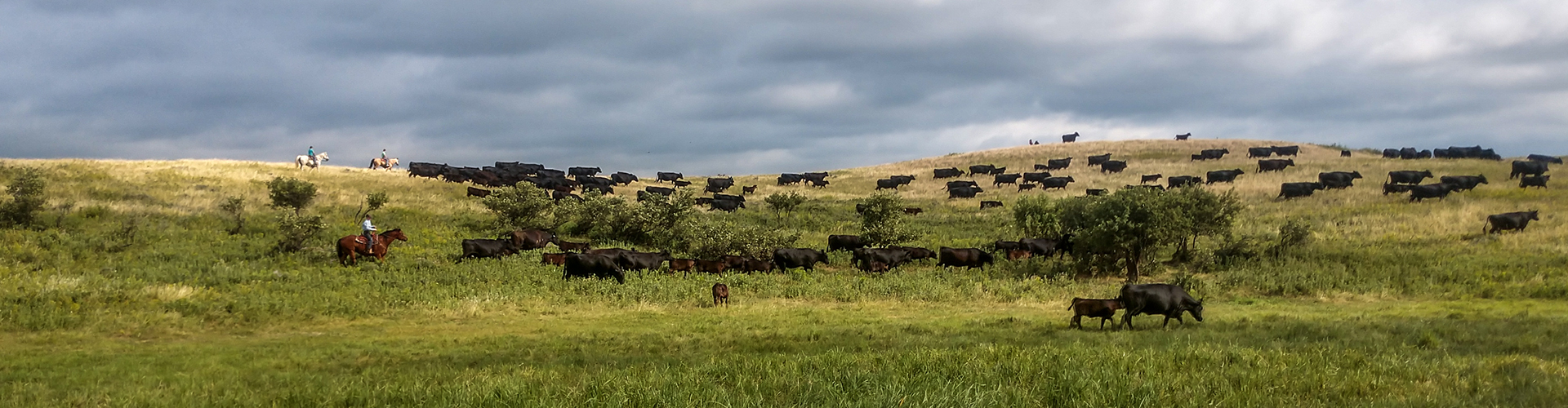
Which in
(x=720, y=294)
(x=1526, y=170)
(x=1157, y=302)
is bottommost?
(x=720, y=294)

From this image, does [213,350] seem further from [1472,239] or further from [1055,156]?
[1055,156]

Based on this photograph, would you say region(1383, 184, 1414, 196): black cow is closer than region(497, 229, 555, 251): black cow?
No

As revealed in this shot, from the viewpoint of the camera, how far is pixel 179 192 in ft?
143

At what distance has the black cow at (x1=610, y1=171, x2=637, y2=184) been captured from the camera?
258ft

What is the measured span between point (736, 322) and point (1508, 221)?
37165 millimetres

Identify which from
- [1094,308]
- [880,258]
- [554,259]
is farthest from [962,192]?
[1094,308]

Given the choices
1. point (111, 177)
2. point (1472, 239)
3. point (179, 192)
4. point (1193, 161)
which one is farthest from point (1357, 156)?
point (111, 177)

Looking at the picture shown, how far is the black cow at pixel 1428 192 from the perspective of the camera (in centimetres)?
4778

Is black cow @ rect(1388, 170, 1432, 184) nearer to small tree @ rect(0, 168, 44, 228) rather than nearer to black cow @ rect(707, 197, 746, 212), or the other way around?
black cow @ rect(707, 197, 746, 212)

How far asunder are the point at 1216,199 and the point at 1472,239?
12.3m

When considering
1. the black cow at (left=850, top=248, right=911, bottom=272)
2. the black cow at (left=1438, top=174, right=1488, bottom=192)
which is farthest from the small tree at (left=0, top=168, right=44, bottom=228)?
the black cow at (left=1438, top=174, right=1488, bottom=192)

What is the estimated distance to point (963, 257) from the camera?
110 ft

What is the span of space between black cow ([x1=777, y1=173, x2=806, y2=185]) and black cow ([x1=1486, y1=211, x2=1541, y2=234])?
53.2 metres

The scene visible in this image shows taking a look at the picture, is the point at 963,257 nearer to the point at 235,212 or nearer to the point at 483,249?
the point at 483,249
